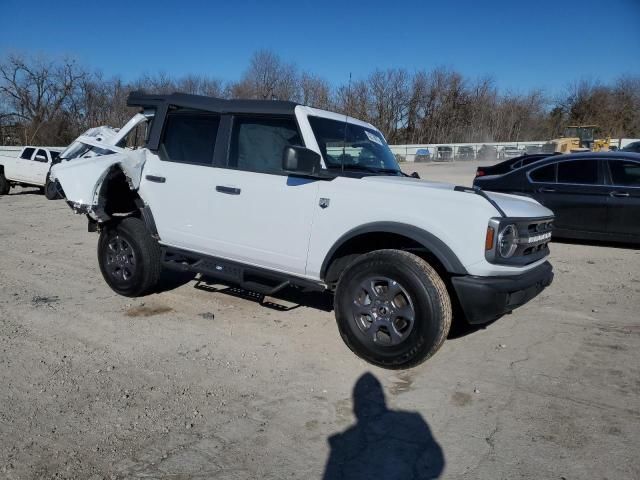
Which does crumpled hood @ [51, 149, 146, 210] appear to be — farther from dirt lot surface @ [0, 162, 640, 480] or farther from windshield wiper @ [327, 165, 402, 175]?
windshield wiper @ [327, 165, 402, 175]

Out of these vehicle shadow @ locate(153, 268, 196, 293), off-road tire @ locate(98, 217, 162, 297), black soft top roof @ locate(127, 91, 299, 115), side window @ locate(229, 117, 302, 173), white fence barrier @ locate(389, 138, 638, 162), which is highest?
white fence barrier @ locate(389, 138, 638, 162)

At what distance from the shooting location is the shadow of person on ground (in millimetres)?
2693

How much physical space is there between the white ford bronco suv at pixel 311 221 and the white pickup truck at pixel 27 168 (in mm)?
13660

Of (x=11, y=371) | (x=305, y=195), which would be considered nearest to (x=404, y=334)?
(x=305, y=195)

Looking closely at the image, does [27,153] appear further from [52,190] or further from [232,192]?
[232,192]

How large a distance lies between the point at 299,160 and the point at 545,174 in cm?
641

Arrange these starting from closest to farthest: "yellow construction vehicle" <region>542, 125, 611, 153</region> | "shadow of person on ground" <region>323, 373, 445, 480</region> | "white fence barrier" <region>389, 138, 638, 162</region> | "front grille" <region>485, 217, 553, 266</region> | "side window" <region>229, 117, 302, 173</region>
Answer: "shadow of person on ground" <region>323, 373, 445, 480</region>
"front grille" <region>485, 217, 553, 266</region>
"side window" <region>229, 117, 302, 173</region>
"yellow construction vehicle" <region>542, 125, 611, 153</region>
"white fence barrier" <region>389, 138, 638, 162</region>

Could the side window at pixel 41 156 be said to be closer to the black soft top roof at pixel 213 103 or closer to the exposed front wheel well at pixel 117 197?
the exposed front wheel well at pixel 117 197

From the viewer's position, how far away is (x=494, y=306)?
3588 mm

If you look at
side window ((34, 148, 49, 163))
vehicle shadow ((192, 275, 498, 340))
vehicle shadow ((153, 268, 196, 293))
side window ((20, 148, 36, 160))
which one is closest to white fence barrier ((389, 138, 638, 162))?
side window ((34, 148, 49, 163))

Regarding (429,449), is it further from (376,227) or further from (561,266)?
(561,266)

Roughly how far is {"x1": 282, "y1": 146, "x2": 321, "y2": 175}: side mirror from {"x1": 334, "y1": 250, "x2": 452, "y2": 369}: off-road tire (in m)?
0.82

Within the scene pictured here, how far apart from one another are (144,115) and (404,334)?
12.4ft

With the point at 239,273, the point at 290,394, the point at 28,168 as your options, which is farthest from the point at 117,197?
the point at 28,168
